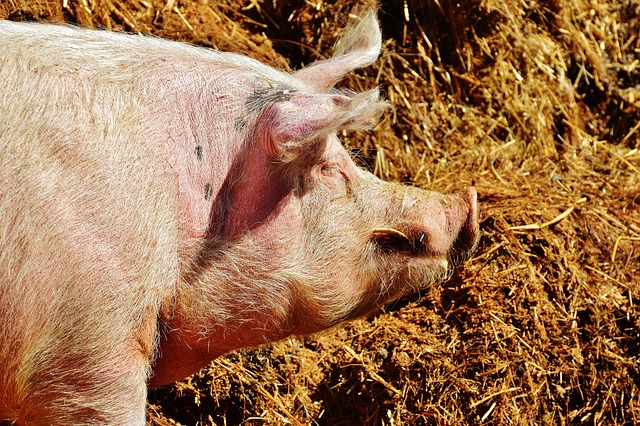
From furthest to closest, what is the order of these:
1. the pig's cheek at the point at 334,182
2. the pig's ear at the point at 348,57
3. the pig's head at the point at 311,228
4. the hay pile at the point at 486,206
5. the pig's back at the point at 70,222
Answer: the hay pile at the point at 486,206 < the pig's ear at the point at 348,57 < the pig's cheek at the point at 334,182 < the pig's head at the point at 311,228 < the pig's back at the point at 70,222

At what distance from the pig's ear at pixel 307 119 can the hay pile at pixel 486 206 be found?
0.96m

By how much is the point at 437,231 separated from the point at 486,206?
Answer: 130cm

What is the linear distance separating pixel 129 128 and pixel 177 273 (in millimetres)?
540

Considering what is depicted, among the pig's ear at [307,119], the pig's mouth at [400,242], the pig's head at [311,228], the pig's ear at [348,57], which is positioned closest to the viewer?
the pig's ear at [307,119]

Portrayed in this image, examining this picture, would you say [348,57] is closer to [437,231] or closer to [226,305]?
[437,231]

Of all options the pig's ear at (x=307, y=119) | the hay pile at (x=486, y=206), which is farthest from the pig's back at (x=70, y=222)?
the hay pile at (x=486, y=206)

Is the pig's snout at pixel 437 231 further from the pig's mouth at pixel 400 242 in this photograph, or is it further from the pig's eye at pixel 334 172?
the pig's eye at pixel 334 172

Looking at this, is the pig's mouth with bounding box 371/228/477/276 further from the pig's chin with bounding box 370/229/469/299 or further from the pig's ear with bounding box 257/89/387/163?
the pig's ear with bounding box 257/89/387/163

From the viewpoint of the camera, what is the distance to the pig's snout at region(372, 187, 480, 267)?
3744 mm

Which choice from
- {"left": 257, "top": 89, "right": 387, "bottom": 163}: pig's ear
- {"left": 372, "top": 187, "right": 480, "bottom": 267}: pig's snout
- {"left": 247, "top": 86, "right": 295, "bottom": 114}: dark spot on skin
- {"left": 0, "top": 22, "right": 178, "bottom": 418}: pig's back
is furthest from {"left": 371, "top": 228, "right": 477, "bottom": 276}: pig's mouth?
{"left": 0, "top": 22, "right": 178, "bottom": 418}: pig's back

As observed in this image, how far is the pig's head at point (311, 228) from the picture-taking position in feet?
11.1

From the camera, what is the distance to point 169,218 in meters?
3.25

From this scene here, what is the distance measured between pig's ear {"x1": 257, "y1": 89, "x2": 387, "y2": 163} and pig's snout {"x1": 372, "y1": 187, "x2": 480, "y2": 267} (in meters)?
0.52

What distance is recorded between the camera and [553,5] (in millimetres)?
6418
